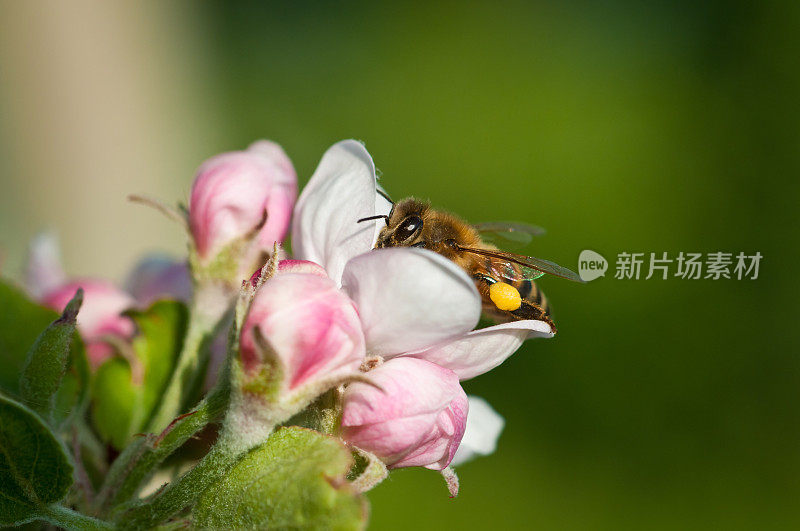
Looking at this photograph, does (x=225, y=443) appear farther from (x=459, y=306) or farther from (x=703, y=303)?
(x=703, y=303)

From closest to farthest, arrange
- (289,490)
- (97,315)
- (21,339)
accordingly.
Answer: (289,490) < (21,339) < (97,315)

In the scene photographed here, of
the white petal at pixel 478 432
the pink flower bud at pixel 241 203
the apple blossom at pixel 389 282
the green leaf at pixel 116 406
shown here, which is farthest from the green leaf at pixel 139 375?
the white petal at pixel 478 432

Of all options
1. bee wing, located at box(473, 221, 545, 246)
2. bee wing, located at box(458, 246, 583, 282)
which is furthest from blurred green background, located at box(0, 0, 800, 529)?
bee wing, located at box(458, 246, 583, 282)

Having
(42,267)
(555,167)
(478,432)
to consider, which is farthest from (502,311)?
(555,167)

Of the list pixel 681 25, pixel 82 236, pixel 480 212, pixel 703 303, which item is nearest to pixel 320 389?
pixel 703 303

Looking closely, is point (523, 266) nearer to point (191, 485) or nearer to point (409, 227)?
point (409, 227)

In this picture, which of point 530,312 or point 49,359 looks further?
point 530,312
